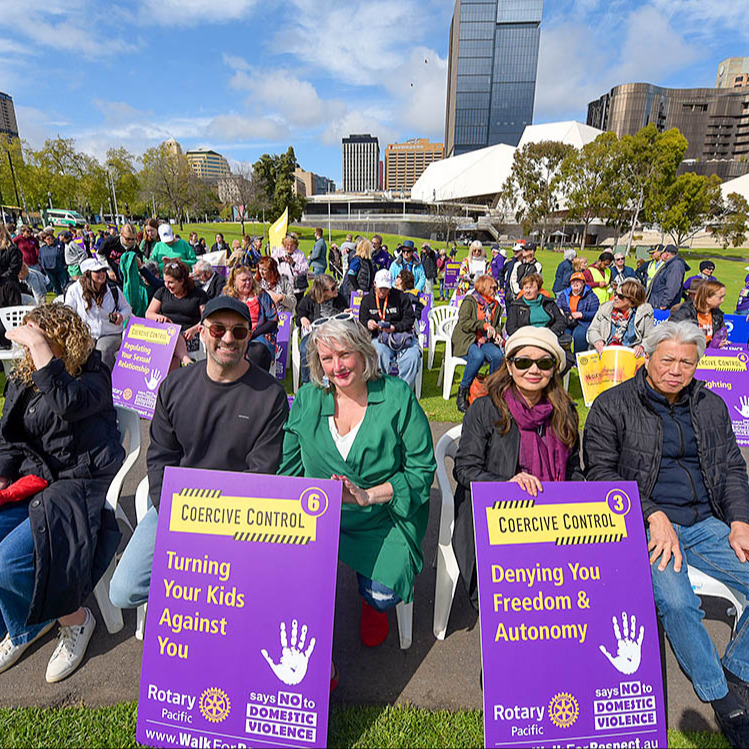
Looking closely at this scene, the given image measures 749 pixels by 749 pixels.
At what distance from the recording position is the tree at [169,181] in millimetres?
44281

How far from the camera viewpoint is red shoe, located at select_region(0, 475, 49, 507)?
2329mm

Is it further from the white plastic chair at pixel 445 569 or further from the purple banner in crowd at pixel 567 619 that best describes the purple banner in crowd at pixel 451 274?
the purple banner in crowd at pixel 567 619

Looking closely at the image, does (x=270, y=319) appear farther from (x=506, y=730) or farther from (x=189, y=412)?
(x=506, y=730)

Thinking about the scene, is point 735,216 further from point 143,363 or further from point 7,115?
point 7,115

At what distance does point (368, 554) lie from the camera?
2283 mm

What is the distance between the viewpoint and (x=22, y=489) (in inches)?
92.8

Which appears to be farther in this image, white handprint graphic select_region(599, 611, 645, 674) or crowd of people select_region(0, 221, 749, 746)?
crowd of people select_region(0, 221, 749, 746)

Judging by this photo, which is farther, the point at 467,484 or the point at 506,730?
the point at 467,484

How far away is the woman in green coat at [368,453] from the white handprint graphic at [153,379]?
10.2 ft

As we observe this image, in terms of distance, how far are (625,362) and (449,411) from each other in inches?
79.9

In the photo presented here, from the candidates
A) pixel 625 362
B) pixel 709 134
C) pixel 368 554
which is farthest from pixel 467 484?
pixel 709 134

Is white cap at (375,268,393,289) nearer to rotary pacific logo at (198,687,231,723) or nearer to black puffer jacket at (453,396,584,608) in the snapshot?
black puffer jacket at (453,396,584,608)

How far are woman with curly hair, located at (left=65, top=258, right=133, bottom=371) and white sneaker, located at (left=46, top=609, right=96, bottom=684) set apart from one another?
348cm

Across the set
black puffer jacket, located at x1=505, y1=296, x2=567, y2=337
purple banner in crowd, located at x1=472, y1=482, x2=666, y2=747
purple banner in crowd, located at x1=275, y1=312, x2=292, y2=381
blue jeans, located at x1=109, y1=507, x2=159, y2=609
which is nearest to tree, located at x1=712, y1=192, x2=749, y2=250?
black puffer jacket, located at x1=505, y1=296, x2=567, y2=337
